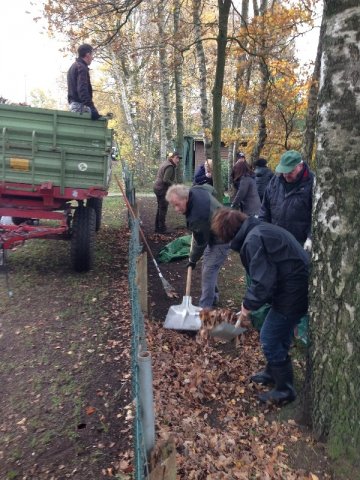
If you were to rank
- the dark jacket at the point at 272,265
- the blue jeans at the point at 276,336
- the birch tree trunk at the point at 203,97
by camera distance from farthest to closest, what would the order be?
the birch tree trunk at the point at 203,97, the blue jeans at the point at 276,336, the dark jacket at the point at 272,265

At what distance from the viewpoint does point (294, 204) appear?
451cm

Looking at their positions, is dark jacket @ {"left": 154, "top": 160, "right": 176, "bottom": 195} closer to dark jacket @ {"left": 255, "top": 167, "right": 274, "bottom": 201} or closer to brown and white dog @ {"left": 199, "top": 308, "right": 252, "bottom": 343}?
dark jacket @ {"left": 255, "top": 167, "right": 274, "bottom": 201}

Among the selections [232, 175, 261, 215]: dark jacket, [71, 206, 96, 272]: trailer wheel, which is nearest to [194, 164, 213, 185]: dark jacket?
[232, 175, 261, 215]: dark jacket

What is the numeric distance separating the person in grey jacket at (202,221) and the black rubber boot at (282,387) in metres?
1.66

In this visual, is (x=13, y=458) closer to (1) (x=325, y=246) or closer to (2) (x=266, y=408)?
(2) (x=266, y=408)

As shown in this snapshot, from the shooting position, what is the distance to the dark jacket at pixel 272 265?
3348mm

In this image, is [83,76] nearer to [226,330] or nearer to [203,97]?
[226,330]

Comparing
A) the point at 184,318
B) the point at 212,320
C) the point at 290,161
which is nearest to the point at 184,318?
the point at 184,318

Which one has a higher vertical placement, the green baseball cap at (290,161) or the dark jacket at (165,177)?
the green baseball cap at (290,161)

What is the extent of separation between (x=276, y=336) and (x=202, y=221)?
61.1 inches

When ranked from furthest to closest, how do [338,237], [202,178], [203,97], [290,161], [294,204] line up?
[203,97] → [202,178] → [294,204] → [290,161] → [338,237]

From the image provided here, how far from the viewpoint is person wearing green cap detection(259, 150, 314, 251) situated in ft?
14.3

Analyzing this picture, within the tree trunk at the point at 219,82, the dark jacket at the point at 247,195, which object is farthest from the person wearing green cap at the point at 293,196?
the tree trunk at the point at 219,82

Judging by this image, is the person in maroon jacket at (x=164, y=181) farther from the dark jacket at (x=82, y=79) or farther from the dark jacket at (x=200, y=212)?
the dark jacket at (x=200, y=212)
